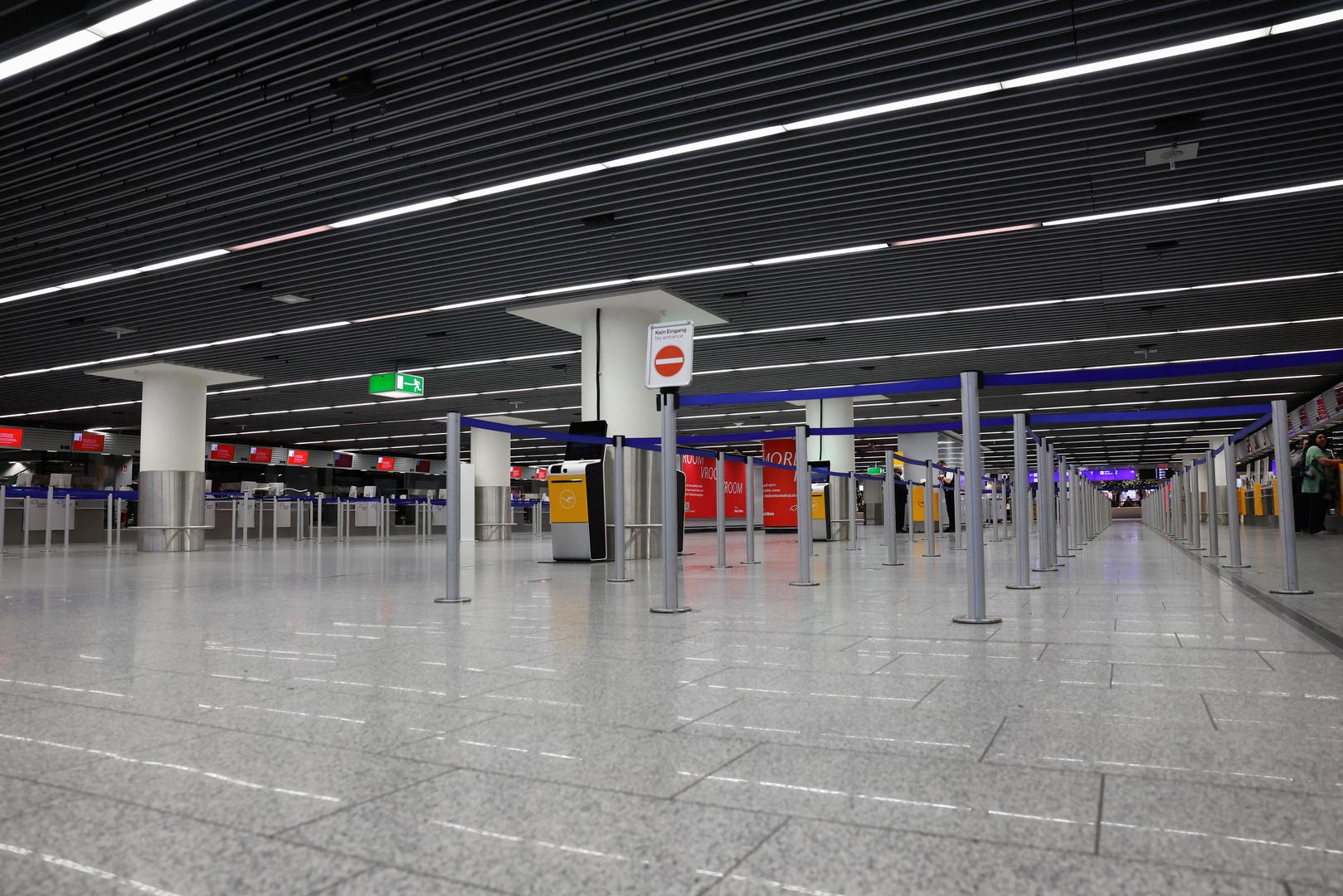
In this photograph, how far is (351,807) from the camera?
1.87 meters

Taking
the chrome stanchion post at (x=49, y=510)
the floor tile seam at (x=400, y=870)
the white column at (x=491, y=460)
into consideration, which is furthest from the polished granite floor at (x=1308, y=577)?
the white column at (x=491, y=460)

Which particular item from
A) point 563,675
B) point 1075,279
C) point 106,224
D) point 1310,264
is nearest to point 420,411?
point 106,224

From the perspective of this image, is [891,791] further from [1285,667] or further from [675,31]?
[675,31]

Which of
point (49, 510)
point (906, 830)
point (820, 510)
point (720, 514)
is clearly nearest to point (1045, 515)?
point (720, 514)

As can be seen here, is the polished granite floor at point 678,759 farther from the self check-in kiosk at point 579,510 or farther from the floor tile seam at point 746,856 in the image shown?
the self check-in kiosk at point 579,510

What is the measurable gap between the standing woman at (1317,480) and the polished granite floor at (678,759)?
1594 centimetres

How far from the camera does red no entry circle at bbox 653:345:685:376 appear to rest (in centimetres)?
630

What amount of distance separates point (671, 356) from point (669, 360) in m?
0.04

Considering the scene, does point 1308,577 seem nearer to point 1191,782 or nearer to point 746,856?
point 1191,782

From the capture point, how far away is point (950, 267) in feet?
38.0

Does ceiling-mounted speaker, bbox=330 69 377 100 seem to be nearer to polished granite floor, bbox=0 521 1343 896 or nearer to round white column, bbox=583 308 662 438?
polished granite floor, bbox=0 521 1343 896

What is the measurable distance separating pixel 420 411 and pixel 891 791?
2785 centimetres

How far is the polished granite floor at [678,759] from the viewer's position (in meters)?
1.54

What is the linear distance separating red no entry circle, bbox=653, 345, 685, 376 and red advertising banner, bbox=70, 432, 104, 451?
34.9 metres
